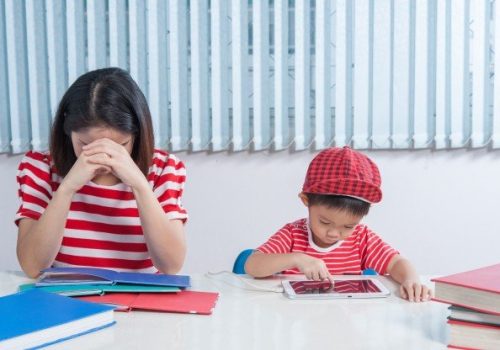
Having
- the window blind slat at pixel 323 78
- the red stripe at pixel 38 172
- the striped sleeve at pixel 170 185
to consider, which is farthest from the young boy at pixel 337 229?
the window blind slat at pixel 323 78

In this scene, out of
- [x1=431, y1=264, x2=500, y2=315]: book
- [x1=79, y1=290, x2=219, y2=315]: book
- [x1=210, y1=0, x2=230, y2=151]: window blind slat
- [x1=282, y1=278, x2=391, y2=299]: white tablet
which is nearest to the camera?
[x1=431, y1=264, x2=500, y2=315]: book

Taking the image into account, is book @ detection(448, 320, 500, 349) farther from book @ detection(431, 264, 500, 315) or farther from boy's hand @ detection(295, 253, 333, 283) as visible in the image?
boy's hand @ detection(295, 253, 333, 283)

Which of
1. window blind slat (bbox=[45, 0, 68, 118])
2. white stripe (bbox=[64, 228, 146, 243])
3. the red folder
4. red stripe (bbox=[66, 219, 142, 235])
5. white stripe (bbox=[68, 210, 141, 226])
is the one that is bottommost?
the red folder

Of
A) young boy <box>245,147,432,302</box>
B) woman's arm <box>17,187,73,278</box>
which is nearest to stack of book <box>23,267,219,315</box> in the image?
woman's arm <box>17,187,73,278</box>

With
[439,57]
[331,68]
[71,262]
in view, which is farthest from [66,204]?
[439,57]

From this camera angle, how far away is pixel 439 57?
2328mm

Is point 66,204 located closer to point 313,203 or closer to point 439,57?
point 313,203

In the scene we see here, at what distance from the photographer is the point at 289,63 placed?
7.89 feet

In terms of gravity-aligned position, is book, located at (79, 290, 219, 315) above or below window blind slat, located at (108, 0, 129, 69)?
below

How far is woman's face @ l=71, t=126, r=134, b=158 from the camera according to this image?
1236 millimetres

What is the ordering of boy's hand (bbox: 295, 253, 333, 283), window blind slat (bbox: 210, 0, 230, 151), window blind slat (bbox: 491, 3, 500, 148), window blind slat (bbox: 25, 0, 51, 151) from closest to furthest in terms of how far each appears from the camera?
boy's hand (bbox: 295, 253, 333, 283) < window blind slat (bbox: 491, 3, 500, 148) < window blind slat (bbox: 210, 0, 230, 151) < window blind slat (bbox: 25, 0, 51, 151)

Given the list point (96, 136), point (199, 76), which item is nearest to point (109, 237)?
point (96, 136)

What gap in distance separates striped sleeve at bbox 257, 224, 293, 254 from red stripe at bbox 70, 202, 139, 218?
1.08 ft

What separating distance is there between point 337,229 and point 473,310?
2.14ft
